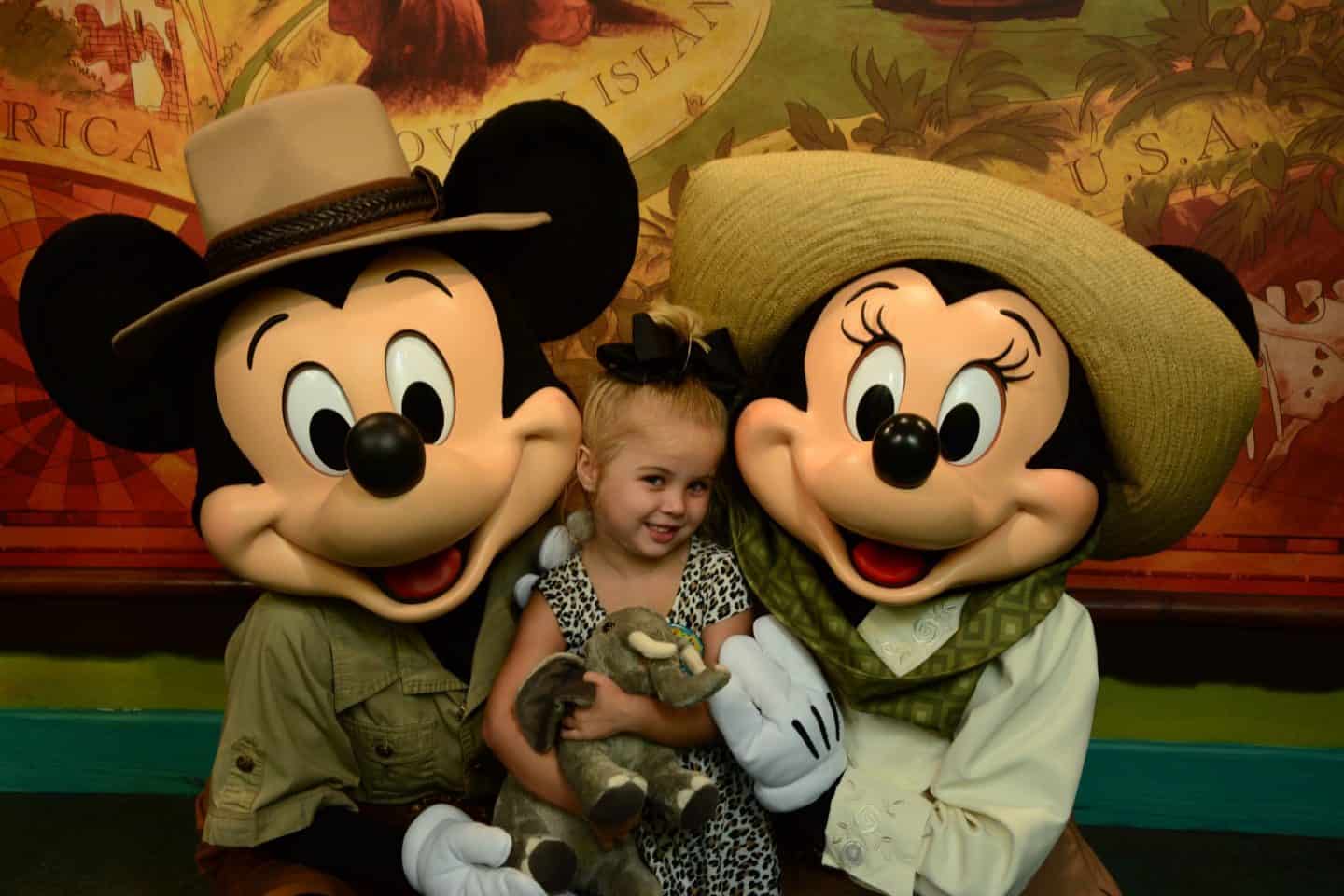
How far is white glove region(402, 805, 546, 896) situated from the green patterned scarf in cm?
43

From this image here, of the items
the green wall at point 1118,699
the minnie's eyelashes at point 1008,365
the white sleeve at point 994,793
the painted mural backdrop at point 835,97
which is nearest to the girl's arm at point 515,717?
the white sleeve at point 994,793

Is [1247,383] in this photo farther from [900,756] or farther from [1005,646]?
[900,756]

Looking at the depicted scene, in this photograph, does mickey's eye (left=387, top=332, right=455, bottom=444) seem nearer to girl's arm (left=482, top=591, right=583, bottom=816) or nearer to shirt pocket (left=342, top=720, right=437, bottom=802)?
girl's arm (left=482, top=591, right=583, bottom=816)

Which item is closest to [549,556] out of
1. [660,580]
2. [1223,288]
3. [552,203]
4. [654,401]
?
[660,580]

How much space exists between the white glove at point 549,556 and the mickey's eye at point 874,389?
396 mm

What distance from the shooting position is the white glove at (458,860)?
1.31m

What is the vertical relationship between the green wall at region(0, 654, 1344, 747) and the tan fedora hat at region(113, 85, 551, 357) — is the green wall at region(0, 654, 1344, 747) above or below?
below

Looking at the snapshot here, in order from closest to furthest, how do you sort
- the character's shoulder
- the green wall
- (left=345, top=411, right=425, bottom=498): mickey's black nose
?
1. (left=345, top=411, right=425, bottom=498): mickey's black nose
2. the character's shoulder
3. the green wall

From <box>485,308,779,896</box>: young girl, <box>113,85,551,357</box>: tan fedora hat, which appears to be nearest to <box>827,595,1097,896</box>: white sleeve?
<box>485,308,779,896</box>: young girl

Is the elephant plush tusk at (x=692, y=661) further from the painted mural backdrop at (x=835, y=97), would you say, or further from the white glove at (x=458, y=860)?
the painted mural backdrop at (x=835, y=97)

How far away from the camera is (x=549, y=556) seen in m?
1.51

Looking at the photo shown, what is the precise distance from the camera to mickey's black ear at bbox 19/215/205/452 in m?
1.42

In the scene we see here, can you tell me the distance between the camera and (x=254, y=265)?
4.41ft

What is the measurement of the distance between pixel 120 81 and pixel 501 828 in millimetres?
1512
